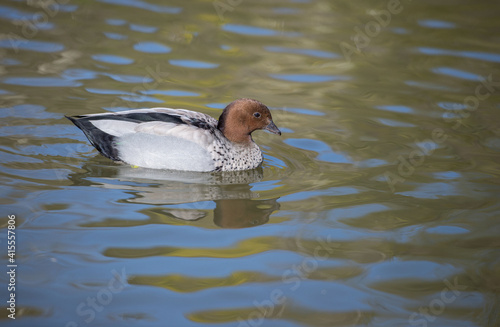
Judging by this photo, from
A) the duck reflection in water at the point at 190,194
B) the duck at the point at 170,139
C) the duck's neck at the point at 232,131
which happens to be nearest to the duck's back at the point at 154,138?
the duck at the point at 170,139

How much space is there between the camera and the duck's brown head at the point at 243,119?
836 cm

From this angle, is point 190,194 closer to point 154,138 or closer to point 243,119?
point 154,138

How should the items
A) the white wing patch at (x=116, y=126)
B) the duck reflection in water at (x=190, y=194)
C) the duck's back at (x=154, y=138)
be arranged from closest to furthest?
1. the duck reflection in water at (x=190, y=194)
2. the duck's back at (x=154, y=138)
3. the white wing patch at (x=116, y=126)

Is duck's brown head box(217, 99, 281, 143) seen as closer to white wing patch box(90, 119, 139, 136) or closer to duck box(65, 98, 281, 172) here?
duck box(65, 98, 281, 172)

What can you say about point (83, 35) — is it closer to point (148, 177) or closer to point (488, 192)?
Answer: point (148, 177)


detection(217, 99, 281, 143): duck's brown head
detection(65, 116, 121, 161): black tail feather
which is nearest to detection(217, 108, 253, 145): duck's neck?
detection(217, 99, 281, 143): duck's brown head

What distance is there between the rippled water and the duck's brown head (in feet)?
1.72

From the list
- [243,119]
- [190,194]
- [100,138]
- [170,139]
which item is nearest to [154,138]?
[170,139]

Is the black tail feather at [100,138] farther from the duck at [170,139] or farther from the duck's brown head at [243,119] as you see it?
the duck's brown head at [243,119]

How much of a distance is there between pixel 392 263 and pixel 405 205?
4.22 feet

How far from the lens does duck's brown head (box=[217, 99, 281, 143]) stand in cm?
836

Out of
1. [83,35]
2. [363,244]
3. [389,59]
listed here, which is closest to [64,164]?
[363,244]

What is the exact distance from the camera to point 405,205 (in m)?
7.38

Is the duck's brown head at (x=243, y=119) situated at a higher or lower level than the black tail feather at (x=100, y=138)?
higher
